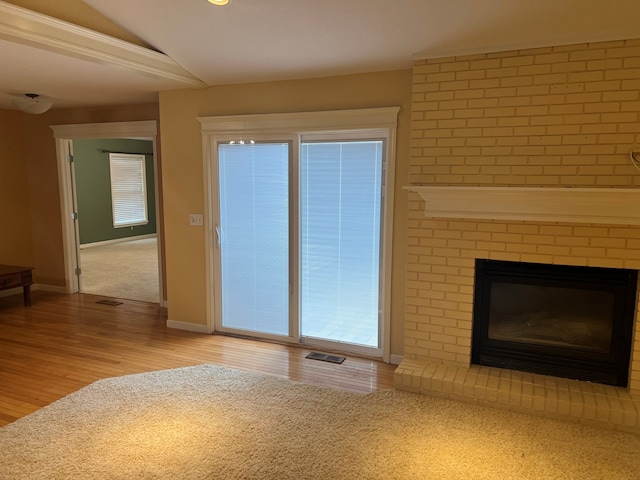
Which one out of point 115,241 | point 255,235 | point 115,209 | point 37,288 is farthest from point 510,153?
point 115,241

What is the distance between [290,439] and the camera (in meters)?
2.59

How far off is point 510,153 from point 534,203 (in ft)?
1.26

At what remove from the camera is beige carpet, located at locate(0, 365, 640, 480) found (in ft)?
7.63

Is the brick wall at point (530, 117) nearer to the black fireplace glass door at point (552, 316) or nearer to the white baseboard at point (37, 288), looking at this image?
the black fireplace glass door at point (552, 316)

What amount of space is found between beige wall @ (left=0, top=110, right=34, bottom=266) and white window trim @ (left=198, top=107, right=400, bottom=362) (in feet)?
10.4

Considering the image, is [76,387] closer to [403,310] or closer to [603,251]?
[403,310]

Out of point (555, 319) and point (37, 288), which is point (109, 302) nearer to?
point (37, 288)

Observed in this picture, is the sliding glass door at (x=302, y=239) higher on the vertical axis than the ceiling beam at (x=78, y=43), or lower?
lower

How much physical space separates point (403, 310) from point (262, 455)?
1670 mm

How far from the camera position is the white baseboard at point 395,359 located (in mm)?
3681

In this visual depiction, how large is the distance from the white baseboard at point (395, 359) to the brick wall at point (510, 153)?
0.26 meters

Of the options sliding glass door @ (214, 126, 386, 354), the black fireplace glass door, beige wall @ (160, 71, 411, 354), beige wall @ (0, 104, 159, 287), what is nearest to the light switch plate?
beige wall @ (160, 71, 411, 354)

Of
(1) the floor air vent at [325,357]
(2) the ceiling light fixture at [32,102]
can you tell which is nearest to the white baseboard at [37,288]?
(2) the ceiling light fixture at [32,102]

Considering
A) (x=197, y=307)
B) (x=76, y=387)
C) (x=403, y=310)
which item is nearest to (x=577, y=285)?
(x=403, y=310)
